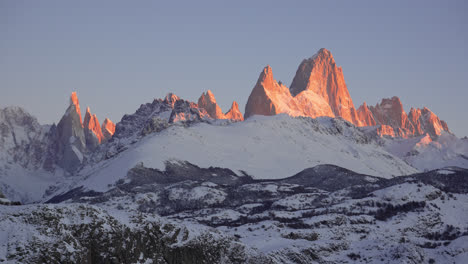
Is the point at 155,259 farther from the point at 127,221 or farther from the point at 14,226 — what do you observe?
the point at 14,226

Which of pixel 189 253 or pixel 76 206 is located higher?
pixel 76 206

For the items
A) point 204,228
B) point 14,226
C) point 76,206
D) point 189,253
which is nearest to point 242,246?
point 204,228

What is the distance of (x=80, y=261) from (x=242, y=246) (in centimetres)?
5557

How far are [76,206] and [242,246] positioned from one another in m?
47.8

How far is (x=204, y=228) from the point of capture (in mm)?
189375

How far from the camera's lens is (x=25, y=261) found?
13350cm

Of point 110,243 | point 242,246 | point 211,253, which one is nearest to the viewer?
point 110,243

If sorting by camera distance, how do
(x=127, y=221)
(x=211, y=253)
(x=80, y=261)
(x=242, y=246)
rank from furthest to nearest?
1. (x=242, y=246)
2. (x=211, y=253)
3. (x=127, y=221)
4. (x=80, y=261)

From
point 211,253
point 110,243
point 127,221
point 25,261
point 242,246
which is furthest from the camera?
point 242,246

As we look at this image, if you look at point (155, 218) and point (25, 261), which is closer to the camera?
point (25, 261)

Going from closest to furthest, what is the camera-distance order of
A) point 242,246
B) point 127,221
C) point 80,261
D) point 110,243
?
1. point 80,261
2. point 110,243
3. point 127,221
4. point 242,246

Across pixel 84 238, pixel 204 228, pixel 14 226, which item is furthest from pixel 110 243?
pixel 204 228

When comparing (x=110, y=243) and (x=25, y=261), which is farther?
(x=110, y=243)

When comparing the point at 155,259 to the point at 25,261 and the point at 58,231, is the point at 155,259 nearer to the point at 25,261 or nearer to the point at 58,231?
the point at 58,231
